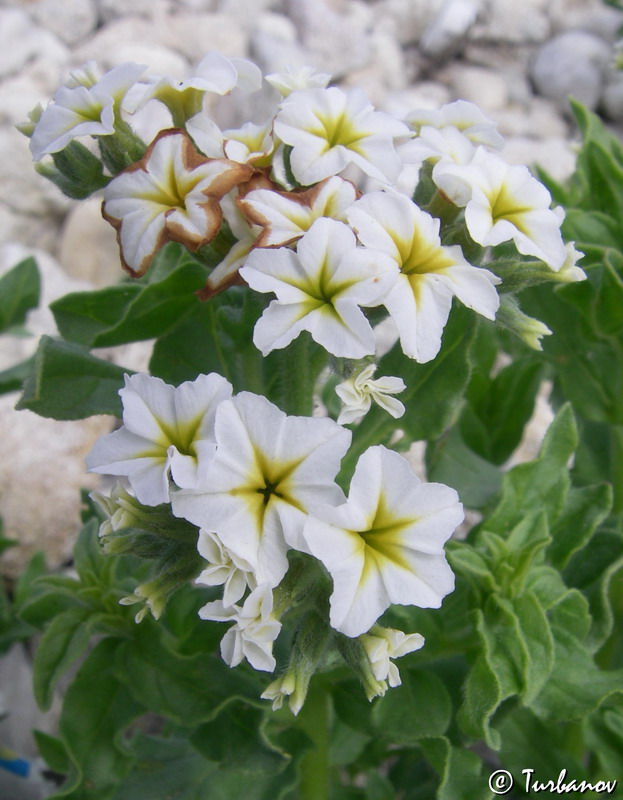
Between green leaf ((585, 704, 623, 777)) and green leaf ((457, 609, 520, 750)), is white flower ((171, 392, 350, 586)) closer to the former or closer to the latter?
green leaf ((457, 609, 520, 750))

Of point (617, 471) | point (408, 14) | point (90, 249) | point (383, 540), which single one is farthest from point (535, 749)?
point (408, 14)

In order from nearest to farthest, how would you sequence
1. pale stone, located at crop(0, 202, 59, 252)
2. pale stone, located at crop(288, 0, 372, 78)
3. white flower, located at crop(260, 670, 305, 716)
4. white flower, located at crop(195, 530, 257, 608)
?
white flower, located at crop(195, 530, 257, 608), white flower, located at crop(260, 670, 305, 716), pale stone, located at crop(0, 202, 59, 252), pale stone, located at crop(288, 0, 372, 78)

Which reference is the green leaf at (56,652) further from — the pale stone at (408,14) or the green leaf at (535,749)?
the pale stone at (408,14)

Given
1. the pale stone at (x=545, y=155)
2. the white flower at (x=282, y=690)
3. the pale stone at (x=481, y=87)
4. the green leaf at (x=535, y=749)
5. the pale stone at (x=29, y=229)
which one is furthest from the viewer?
the pale stone at (x=481, y=87)

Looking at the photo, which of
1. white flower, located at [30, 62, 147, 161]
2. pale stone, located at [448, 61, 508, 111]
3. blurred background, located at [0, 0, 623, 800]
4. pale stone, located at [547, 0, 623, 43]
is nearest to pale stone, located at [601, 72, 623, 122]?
blurred background, located at [0, 0, 623, 800]

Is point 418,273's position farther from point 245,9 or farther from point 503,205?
point 245,9

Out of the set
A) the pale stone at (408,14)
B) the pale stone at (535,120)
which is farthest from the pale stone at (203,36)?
the pale stone at (535,120)
